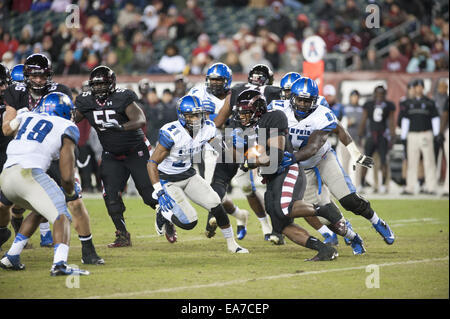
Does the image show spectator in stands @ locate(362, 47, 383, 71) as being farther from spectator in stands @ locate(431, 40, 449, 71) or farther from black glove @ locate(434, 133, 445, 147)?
black glove @ locate(434, 133, 445, 147)

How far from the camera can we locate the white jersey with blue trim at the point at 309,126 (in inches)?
300

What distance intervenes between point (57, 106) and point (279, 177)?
2.14 meters

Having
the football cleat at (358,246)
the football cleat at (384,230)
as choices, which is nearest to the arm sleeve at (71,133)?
the football cleat at (358,246)

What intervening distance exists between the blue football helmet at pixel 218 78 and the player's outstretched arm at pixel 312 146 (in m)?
1.84

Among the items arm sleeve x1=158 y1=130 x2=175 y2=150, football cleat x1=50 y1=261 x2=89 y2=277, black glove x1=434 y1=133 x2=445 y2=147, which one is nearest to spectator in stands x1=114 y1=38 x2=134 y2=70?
black glove x1=434 y1=133 x2=445 y2=147

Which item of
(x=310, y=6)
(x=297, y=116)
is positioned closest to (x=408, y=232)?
(x=297, y=116)

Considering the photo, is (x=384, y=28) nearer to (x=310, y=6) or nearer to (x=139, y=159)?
(x=310, y=6)

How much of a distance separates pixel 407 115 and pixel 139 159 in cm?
647

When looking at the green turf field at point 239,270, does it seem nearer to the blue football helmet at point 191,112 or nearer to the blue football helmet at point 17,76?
the blue football helmet at point 191,112

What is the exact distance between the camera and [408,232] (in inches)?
366

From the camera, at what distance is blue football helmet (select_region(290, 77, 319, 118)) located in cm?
751

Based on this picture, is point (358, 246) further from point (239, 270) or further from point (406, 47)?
point (406, 47)

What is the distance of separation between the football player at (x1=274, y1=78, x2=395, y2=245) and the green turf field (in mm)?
495
